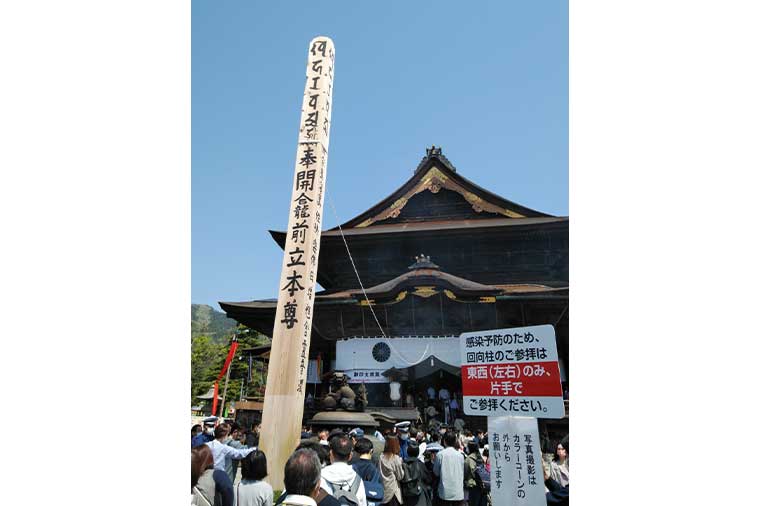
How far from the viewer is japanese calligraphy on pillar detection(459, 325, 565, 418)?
123 inches

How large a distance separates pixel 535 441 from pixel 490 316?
340 inches

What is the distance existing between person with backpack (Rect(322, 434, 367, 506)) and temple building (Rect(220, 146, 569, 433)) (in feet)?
23.7

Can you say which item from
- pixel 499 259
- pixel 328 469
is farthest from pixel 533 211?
pixel 328 469

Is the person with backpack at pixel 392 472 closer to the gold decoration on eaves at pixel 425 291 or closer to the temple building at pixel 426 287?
the temple building at pixel 426 287

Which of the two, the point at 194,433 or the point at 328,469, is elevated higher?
the point at 328,469

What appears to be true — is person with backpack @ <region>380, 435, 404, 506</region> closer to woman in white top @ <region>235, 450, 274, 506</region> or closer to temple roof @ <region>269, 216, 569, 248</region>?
woman in white top @ <region>235, 450, 274, 506</region>

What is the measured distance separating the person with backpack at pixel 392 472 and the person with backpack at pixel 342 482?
1.24 meters

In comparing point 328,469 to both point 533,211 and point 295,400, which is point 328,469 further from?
point 533,211

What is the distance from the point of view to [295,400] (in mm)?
4723

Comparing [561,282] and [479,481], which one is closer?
[479,481]

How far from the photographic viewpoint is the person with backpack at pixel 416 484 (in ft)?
14.1

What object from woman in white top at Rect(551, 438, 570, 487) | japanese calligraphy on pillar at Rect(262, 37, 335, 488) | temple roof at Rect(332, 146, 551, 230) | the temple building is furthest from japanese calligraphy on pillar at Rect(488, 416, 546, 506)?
temple roof at Rect(332, 146, 551, 230)

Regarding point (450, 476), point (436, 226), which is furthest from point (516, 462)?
point (436, 226)

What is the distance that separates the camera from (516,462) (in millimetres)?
3285
